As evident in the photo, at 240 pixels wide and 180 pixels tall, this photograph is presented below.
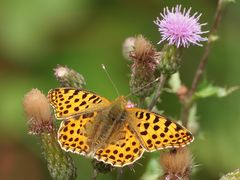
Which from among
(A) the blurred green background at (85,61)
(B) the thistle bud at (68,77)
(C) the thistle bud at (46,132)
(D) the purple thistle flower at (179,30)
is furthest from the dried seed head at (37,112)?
(A) the blurred green background at (85,61)

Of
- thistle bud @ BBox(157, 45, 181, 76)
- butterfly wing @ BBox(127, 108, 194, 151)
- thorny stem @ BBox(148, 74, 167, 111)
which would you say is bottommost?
butterfly wing @ BBox(127, 108, 194, 151)

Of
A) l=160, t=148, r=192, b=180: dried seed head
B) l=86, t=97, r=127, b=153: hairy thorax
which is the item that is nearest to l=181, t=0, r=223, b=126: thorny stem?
l=86, t=97, r=127, b=153: hairy thorax

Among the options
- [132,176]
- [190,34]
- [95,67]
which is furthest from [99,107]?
[95,67]

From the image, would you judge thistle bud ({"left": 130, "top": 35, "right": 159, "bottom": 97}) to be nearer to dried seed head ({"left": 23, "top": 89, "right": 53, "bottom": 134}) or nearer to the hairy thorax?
the hairy thorax

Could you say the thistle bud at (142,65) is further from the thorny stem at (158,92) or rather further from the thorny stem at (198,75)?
the thorny stem at (198,75)

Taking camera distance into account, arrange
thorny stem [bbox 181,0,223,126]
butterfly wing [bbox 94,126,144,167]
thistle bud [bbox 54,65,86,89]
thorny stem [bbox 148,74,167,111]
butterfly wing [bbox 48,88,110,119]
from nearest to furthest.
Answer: butterfly wing [bbox 94,126,144,167], butterfly wing [bbox 48,88,110,119], thorny stem [bbox 148,74,167,111], thistle bud [bbox 54,65,86,89], thorny stem [bbox 181,0,223,126]

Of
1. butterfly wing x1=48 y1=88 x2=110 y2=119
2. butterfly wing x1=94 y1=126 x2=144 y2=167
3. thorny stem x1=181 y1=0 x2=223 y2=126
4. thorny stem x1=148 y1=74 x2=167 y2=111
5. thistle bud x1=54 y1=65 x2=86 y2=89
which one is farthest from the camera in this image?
thorny stem x1=181 y1=0 x2=223 y2=126

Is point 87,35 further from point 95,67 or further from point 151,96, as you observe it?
point 151,96
